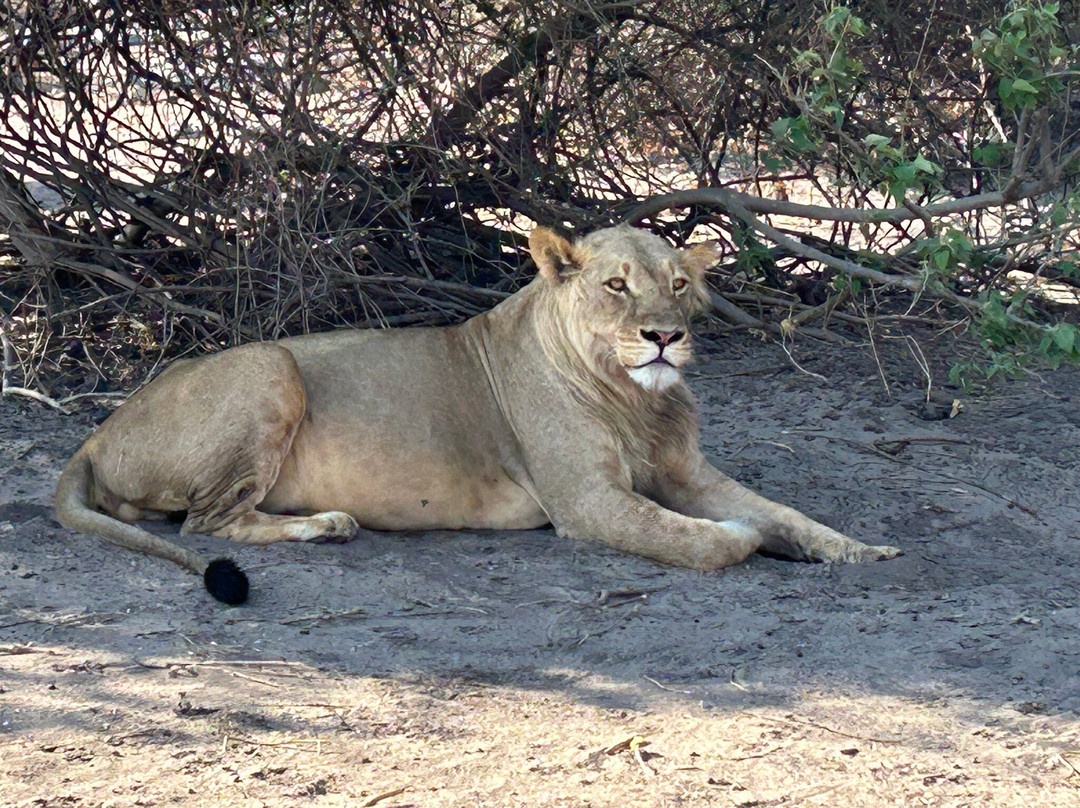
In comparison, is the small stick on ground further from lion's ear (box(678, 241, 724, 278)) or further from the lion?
lion's ear (box(678, 241, 724, 278))

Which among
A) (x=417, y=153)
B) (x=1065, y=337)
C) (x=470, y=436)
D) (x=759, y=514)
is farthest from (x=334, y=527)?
(x=1065, y=337)

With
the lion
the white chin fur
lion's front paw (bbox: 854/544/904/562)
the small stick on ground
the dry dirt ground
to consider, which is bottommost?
the small stick on ground

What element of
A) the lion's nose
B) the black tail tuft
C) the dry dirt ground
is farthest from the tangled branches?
the black tail tuft

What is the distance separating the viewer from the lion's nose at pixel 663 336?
4.38m

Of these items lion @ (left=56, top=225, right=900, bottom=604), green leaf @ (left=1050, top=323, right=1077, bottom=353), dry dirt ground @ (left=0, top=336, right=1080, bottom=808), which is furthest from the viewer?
green leaf @ (left=1050, top=323, right=1077, bottom=353)

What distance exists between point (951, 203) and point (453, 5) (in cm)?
240

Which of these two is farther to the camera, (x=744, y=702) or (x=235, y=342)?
(x=235, y=342)

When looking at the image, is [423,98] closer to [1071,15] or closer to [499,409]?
[499,409]

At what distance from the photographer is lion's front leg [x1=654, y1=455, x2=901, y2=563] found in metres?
4.41

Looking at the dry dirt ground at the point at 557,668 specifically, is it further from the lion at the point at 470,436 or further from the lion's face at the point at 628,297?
the lion's face at the point at 628,297

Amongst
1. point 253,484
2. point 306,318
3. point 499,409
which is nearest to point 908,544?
point 499,409

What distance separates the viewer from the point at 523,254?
7004 mm

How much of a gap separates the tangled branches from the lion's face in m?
1.30

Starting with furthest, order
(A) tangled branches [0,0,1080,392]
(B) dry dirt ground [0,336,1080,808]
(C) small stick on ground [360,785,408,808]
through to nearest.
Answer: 1. (A) tangled branches [0,0,1080,392]
2. (B) dry dirt ground [0,336,1080,808]
3. (C) small stick on ground [360,785,408,808]
